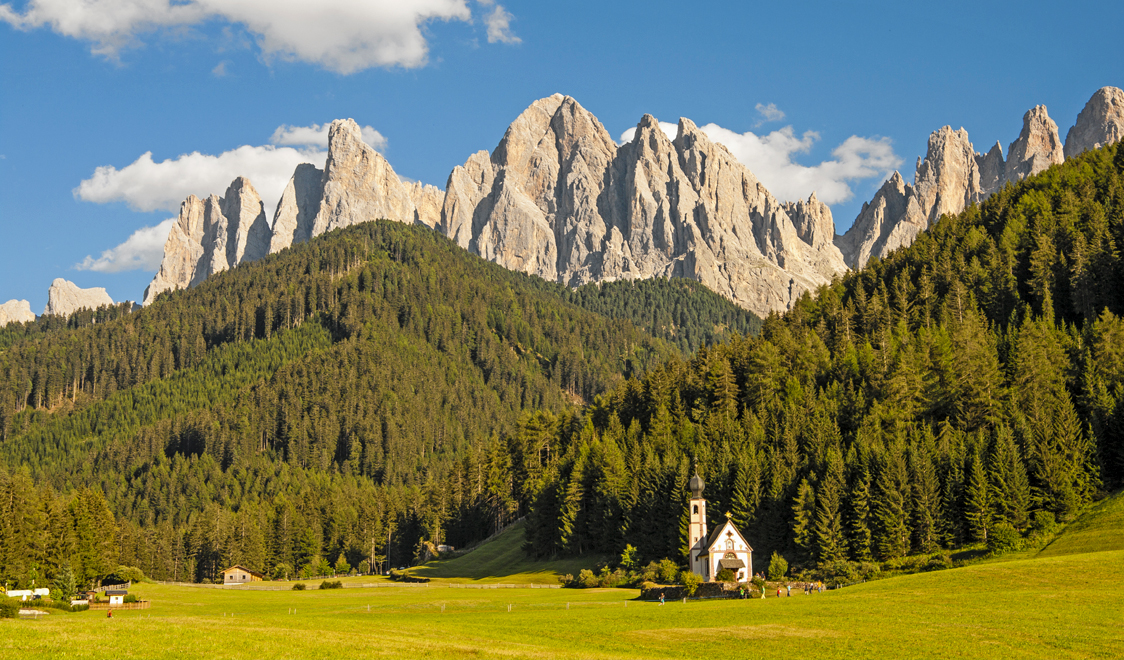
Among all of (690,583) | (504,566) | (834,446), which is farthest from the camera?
(504,566)

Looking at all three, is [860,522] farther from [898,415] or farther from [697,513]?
[898,415]

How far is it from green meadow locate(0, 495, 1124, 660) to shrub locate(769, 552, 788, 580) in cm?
1311

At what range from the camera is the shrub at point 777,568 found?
82.0m

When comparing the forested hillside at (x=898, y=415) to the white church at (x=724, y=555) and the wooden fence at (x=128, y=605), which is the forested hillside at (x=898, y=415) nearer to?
the white church at (x=724, y=555)

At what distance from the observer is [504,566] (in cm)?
12125

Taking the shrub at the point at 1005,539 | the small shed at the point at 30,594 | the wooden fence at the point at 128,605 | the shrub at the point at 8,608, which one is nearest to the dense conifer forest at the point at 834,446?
the shrub at the point at 1005,539

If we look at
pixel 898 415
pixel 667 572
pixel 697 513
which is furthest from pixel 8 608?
pixel 898 415

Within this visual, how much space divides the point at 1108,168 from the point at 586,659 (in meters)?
155

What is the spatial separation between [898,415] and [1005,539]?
88.3 ft

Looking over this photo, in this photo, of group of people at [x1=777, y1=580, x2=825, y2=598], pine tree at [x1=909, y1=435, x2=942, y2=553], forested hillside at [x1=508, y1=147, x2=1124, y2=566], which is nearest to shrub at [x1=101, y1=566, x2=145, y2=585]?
forested hillside at [x1=508, y1=147, x2=1124, y2=566]

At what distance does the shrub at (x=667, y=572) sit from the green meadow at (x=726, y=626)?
11.5 meters

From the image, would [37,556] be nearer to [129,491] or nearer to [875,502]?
[875,502]

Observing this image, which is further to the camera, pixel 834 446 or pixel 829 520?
pixel 834 446

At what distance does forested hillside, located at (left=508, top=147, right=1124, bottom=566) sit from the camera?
273 ft
